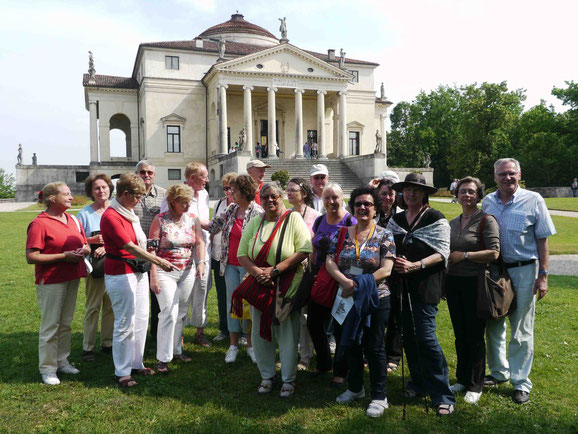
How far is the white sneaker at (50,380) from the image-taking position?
16.3 feet

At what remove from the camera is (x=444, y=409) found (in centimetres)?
435

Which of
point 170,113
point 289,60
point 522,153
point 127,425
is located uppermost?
point 289,60

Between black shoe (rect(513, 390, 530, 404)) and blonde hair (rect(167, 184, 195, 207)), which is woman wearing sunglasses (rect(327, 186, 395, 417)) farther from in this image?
blonde hair (rect(167, 184, 195, 207))

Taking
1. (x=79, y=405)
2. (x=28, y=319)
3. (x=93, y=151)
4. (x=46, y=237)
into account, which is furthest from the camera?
(x=93, y=151)

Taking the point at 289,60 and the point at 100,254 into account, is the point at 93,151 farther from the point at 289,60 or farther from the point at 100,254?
the point at 100,254

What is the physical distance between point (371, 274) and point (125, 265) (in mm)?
2546

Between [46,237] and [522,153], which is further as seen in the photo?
[522,153]

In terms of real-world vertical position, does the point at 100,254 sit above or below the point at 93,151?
below

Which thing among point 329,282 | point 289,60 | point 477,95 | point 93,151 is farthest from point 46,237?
point 477,95

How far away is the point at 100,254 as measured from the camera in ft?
18.4

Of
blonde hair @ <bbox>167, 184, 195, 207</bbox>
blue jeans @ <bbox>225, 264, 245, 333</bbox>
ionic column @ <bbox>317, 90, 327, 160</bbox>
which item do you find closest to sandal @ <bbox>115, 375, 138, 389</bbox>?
blue jeans @ <bbox>225, 264, 245, 333</bbox>

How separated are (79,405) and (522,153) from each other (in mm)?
50883

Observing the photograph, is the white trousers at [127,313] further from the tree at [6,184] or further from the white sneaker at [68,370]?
the tree at [6,184]

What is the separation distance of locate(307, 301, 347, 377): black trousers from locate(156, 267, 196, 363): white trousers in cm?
147
